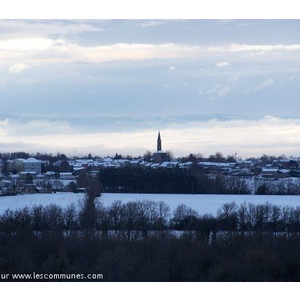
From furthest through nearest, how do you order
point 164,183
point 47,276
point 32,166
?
point 32,166
point 164,183
point 47,276

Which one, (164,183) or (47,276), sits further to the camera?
(164,183)

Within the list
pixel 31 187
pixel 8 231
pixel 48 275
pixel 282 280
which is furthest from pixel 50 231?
pixel 31 187

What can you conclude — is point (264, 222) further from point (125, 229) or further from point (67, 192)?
point (67, 192)

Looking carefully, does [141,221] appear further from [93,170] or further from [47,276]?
[93,170]

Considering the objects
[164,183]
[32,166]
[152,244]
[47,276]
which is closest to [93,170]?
[32,166]

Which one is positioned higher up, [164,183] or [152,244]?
[164,183]

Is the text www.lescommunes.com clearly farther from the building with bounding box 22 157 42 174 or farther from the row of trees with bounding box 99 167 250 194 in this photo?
the building with bounding box 22 157 42 174

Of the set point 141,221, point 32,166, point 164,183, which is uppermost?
point 32,166

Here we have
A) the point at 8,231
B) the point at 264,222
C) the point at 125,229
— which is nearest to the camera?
the point at 8,231

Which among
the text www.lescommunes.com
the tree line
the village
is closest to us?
the text www.lescommunes.com

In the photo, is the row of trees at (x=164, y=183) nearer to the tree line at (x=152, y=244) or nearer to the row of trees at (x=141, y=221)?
the row of trees at (x=141, y=221)

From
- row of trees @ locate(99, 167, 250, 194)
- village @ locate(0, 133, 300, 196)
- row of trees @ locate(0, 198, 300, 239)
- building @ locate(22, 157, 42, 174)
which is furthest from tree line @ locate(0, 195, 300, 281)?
building @ locate(22, 157, 42, 174)
